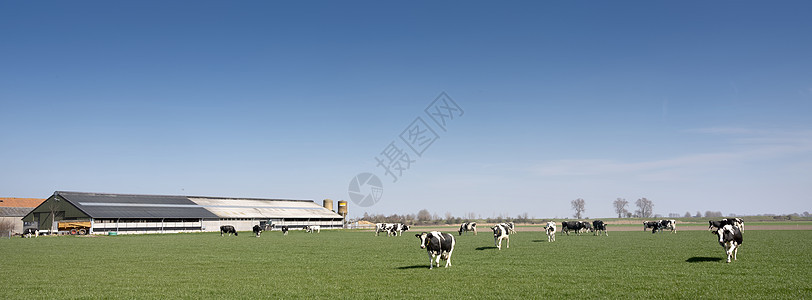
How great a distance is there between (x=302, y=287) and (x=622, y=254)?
18.1 meters

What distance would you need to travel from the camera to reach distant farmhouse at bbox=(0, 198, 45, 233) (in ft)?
306

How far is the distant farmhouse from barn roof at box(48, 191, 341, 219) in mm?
19462

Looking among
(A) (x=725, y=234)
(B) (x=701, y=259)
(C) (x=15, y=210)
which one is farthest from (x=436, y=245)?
(C) (x=15, y=210)

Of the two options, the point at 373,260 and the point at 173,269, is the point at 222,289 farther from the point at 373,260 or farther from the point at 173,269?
the point at 373,260

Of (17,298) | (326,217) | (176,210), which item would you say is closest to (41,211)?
(176,210)

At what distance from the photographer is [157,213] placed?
8575cm

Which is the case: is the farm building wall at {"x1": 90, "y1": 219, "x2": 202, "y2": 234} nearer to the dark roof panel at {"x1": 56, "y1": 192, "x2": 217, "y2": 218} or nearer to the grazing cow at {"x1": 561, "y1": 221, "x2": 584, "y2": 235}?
the dark roof panel at {"x1": 56, "y1": 192, "x2": 217, "y2": 218}

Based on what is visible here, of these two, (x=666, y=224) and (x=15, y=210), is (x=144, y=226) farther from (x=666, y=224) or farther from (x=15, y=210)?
(x=666, y=224)

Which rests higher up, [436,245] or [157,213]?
[157,213]

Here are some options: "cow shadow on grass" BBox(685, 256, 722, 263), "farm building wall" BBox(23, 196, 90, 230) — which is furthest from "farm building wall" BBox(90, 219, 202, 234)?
"cow shadow on grass" BBox(685, 256, 722, 263)

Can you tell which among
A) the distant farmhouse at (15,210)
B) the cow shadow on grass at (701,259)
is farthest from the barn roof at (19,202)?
the cow shadow on grass at (701,259)

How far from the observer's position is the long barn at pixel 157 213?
78.6 m

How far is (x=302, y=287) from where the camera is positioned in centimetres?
1689

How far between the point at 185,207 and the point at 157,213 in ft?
28.3
